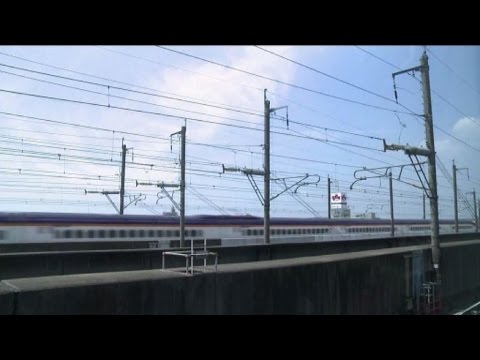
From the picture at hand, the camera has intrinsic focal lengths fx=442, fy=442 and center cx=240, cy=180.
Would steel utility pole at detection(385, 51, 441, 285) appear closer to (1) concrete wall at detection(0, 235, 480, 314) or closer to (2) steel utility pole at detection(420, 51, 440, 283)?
(2) steel utility pole at detection(420, 51, 440, 283)

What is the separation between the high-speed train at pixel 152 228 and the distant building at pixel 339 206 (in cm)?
1861

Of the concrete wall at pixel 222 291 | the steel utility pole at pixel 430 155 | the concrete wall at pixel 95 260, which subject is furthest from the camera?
the steel utility pole at pixel 430 155

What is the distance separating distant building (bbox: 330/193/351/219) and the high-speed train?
1861 cm

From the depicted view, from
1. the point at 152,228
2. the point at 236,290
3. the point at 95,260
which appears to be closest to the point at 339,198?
the point at 152,228

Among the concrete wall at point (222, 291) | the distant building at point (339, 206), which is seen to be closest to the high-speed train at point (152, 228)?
the concrete wall at point (222, 291)

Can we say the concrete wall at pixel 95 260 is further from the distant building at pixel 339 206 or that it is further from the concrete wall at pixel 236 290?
the distant building at pixel 339 206

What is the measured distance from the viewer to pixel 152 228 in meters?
33.1

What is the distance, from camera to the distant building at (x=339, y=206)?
67.4 m

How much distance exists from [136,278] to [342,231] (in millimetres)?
42162

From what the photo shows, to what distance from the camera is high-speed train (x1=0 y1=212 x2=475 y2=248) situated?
26984 mm

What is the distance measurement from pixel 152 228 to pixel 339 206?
44.7 metres

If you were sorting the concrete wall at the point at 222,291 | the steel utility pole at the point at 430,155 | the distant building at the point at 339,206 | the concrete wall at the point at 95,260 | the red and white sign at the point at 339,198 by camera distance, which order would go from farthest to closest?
the red and white sign at the point at 339,198 → the distant building at the point at 339,206 → the steel utility pole at the point at 430,155 → the concrete wall at the point at 95,260 → the concrete wall at the point at 222,291
